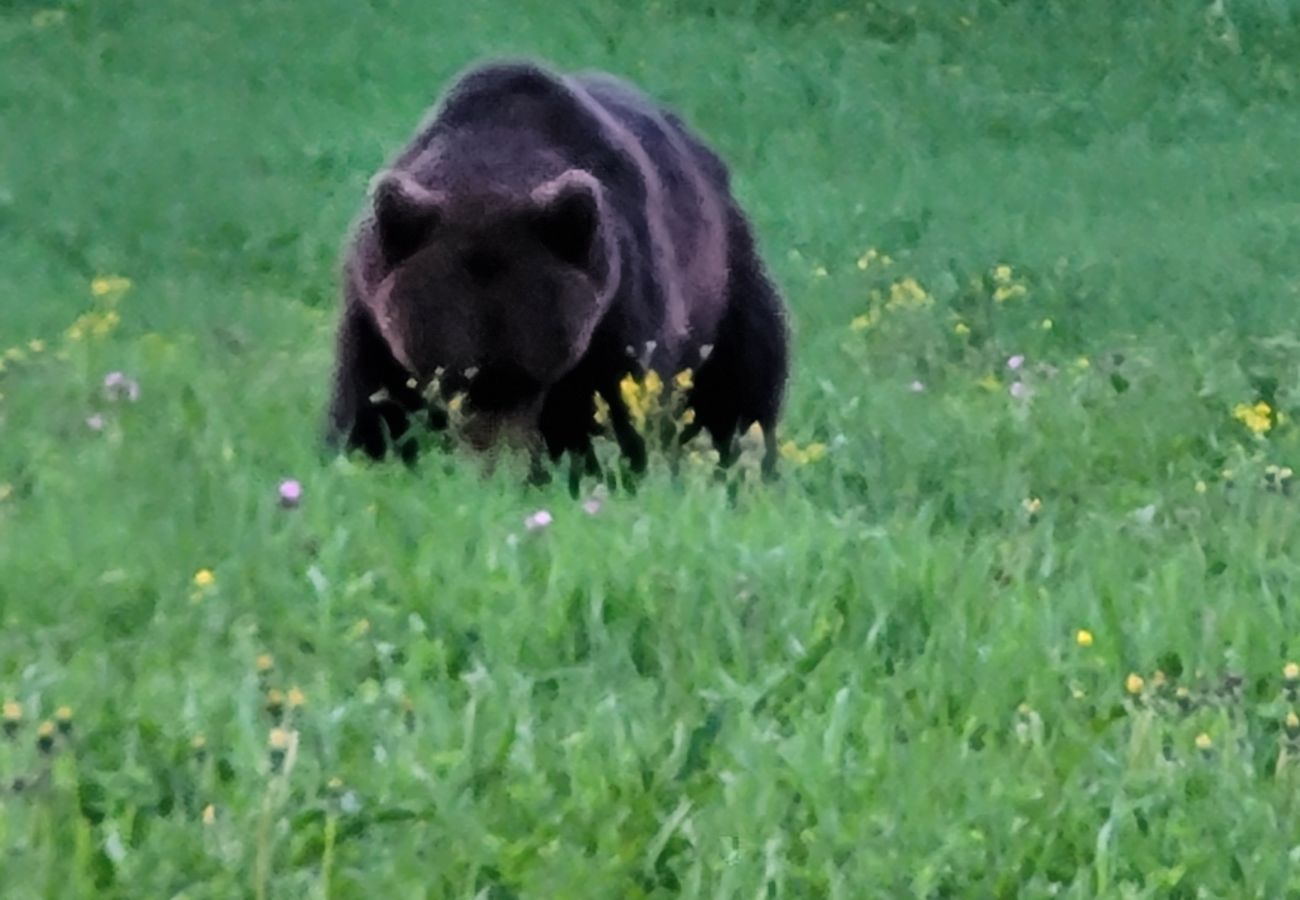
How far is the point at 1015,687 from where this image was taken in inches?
136

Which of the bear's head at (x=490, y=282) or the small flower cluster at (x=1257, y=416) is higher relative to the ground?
the bear's head at (x=490, y=282)

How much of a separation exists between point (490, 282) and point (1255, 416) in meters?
2.76

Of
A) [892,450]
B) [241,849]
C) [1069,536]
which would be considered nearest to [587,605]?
[241,849]

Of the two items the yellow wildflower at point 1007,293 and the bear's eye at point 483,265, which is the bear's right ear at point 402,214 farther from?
the yellow wildflower at point 1007,293

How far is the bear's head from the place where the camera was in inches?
218

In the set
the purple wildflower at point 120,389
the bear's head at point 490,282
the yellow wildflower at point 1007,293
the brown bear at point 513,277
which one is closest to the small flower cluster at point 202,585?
the brown bear at point 513,277

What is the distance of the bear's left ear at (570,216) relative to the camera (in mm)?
5625

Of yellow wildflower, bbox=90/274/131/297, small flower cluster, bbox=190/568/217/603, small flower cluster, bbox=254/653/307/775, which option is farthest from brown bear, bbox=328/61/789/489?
yellow wildflower, bbox=90/274/131/297

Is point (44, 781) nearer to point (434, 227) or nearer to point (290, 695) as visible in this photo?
point (290, 695)

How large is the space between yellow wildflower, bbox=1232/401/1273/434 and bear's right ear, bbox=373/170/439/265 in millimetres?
2893

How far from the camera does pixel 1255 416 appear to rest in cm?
646

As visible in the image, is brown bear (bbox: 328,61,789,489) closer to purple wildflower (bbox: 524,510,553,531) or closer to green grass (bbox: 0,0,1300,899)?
green grass (bbox: 0,0,1300,899)

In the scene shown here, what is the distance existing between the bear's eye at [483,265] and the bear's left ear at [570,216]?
0.54ft

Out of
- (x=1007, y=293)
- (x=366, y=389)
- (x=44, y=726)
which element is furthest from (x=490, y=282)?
(x=1007, y=293)
